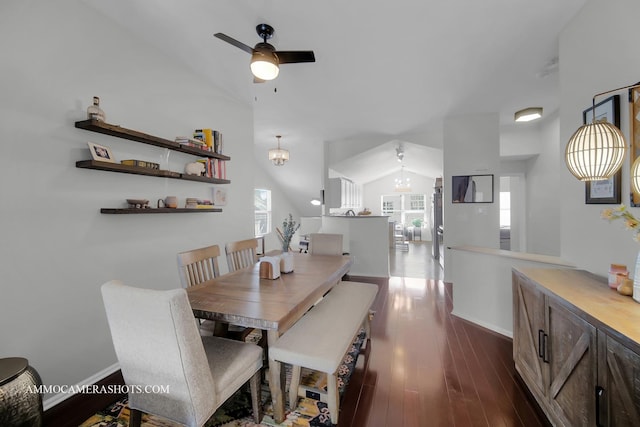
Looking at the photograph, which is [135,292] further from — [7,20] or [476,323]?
[476,323]

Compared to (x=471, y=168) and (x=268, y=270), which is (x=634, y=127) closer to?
(x=268, y=270)

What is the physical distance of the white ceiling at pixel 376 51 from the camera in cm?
205

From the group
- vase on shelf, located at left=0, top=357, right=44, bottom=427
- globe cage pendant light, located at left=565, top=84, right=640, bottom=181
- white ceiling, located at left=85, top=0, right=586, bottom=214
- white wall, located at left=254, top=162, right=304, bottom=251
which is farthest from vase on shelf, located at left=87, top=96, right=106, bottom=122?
white wall, located at left=254, top=162, right=304, bottom=251

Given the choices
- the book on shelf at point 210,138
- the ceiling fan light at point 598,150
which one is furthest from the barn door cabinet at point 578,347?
the book on shelf at point 210,138

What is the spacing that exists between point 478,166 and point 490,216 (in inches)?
32.4

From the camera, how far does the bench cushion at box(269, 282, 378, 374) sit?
57.6 inches

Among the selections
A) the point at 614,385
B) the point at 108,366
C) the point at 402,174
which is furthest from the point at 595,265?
the point at 402,174

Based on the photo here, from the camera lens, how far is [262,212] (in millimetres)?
7996

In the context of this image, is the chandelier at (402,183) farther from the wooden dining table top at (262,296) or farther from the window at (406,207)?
the wooden dining table top at (262,296)

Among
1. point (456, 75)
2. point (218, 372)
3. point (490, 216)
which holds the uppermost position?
point (456, 75)

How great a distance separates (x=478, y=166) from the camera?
13.9 ft

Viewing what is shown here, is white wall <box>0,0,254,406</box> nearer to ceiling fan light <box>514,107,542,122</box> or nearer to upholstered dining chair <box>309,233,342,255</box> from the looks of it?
upholstered dining chair <box>309,233,342,255</box>

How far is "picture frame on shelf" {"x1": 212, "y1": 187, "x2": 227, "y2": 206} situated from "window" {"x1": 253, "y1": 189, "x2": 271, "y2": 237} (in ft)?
14.1

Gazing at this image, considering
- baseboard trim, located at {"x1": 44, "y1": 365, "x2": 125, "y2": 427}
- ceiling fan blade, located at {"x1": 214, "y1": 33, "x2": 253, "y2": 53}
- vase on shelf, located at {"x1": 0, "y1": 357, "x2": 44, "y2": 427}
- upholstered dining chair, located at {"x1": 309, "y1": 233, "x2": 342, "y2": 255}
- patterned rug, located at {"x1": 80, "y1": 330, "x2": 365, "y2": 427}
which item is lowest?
baseboard trim, located at {"x1": 44, "y1": 365, "x2": 125, "y2": 427}
